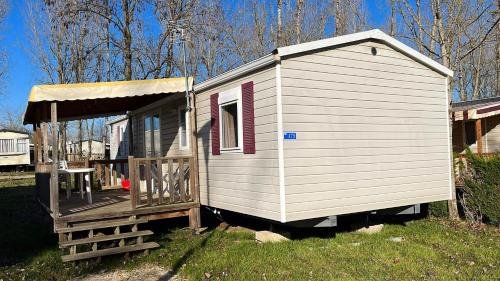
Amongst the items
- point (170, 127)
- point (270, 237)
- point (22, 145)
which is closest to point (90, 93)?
point (170, 127)

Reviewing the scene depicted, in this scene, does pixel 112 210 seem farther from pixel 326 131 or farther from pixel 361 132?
pixel 361 132

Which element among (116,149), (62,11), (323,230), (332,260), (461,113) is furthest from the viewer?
(62,11)

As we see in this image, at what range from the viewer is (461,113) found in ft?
39.1

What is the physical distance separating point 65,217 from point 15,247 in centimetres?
171

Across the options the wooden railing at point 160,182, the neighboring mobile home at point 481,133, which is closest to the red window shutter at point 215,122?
the wooden railing at point 160,182

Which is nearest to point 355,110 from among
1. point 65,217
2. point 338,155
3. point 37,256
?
point 338,155

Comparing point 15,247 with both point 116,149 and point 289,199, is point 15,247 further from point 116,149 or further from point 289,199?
point 116,149

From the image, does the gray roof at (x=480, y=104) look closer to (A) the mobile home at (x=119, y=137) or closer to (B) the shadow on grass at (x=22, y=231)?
(A) the mobile home at (x=119, y=137)

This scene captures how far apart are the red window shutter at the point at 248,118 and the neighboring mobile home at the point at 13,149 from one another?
2814 centimetres

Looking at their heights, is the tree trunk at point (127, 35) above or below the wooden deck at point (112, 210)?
above

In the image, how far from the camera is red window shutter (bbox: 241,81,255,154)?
696 centimetres

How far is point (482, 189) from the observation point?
8.15 metres

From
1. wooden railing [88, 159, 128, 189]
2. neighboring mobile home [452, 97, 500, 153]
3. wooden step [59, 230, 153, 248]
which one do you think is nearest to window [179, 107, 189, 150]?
wooden step [59, 230, 153, 248]

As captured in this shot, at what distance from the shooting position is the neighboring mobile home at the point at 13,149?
3028cm
